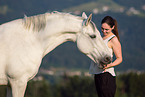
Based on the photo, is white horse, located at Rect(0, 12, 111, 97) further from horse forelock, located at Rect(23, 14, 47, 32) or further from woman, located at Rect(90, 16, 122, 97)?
woman, located at Rect(90, 16, 122, 97)

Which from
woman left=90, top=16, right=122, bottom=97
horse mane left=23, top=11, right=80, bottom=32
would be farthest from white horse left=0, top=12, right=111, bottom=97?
woman left=90, top=16, right=122, bottom=97

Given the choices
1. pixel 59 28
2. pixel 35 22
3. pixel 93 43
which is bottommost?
Answer: pixel 93 43

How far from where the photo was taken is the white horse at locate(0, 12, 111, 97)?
12.9 feet

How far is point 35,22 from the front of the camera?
4.12 m

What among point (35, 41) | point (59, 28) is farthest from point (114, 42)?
point (35, 41)

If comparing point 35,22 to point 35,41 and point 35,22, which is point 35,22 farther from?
point 35,41

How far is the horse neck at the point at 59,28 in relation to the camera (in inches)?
164

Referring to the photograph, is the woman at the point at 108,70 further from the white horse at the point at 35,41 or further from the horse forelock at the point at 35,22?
the horse forelock at the point at 35,22

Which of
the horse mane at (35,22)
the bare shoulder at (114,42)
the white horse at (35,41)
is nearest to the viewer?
the white horse at (35,41)

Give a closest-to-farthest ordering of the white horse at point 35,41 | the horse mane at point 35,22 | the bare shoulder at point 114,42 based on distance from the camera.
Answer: the white horse at point 35,41
the horse mane at point 35,22
the bare shoulder at point 114,42

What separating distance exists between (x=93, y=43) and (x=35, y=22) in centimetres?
103

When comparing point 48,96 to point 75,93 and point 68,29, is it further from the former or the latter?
point 68,29

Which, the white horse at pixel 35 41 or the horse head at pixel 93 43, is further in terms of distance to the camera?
the horse head at pixel 93 43

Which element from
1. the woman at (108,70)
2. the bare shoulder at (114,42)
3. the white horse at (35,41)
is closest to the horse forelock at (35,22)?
the white horse at (35,41)
